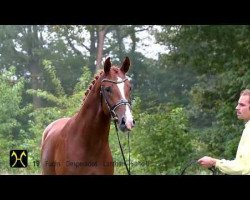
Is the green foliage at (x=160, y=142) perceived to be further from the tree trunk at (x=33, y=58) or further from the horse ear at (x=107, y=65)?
the horse ear at (x=107, y=65)

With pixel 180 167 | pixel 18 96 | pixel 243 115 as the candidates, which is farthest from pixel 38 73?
pixel 243 115

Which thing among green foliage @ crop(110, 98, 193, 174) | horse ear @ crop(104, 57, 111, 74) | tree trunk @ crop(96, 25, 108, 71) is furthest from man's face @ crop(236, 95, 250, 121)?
tree trunk @ crop(96, 25, 108, 71)

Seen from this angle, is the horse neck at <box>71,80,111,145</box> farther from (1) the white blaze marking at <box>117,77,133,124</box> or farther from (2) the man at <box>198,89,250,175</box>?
(2) the man at <box>198,89,250,175</box>

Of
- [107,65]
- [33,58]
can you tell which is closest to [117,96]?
[107,65]

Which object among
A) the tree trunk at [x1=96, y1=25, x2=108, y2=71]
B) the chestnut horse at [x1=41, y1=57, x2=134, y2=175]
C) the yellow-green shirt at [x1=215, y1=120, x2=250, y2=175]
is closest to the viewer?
the yellow-green shirt at [x1=215, y1=120, x2=250, y2=175]

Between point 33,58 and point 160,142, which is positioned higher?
point 33,58

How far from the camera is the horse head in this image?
3191 millimetres

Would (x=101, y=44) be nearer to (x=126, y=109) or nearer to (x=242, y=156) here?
(x=126, y=109)

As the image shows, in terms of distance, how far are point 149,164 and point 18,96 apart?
1.71 m

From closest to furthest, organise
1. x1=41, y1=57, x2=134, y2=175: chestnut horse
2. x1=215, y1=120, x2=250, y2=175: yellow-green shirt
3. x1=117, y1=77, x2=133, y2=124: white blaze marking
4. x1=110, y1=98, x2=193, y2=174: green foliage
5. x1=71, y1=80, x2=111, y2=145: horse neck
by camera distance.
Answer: x1=215, y1=120, x2=250, y2=175: yellow-green shirt → x1=117, y1=77, x2=133, y2=124: white blaze marking → x1=41, y1=57, x2=134, y2=175: chestnut horse → x1=71, y1=80, x2=111, y2=145: horse neck → x1=110, y1=98, x2=193, y2=174: green foliage

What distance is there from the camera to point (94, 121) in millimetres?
3439

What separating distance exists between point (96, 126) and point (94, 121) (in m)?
0.04

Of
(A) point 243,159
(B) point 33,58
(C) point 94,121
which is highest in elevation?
(B) point 33,58
